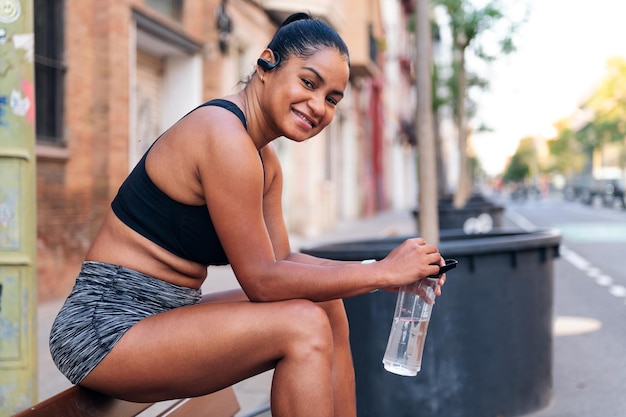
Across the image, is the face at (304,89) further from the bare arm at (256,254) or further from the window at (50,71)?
the window at (50,71)

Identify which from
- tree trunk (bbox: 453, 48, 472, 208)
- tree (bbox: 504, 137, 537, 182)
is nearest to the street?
tree trunk (bbox: 453, 48, 472, 208)

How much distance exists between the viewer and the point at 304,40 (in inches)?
84.5

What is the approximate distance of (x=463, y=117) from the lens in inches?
508

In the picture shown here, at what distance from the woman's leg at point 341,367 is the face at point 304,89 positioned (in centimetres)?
54

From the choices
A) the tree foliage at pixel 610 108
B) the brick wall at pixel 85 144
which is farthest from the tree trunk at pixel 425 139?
the tree foliage at pixel 610 108

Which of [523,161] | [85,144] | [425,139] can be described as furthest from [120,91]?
[523,161]

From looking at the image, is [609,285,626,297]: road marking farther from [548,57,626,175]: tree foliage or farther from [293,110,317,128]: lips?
[548,57,626,175]: tree foliage

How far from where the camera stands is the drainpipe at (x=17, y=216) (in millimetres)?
2670

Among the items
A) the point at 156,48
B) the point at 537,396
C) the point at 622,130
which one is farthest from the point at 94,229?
the point at 622,130

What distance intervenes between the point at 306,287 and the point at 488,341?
1929mm

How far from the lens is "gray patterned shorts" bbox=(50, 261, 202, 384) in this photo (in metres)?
2.00

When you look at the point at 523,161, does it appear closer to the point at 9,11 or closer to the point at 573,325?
the point at 573,325

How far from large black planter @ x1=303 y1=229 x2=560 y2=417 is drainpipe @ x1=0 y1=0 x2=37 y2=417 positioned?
1493 mm

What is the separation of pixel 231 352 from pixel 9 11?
5.30 feet
